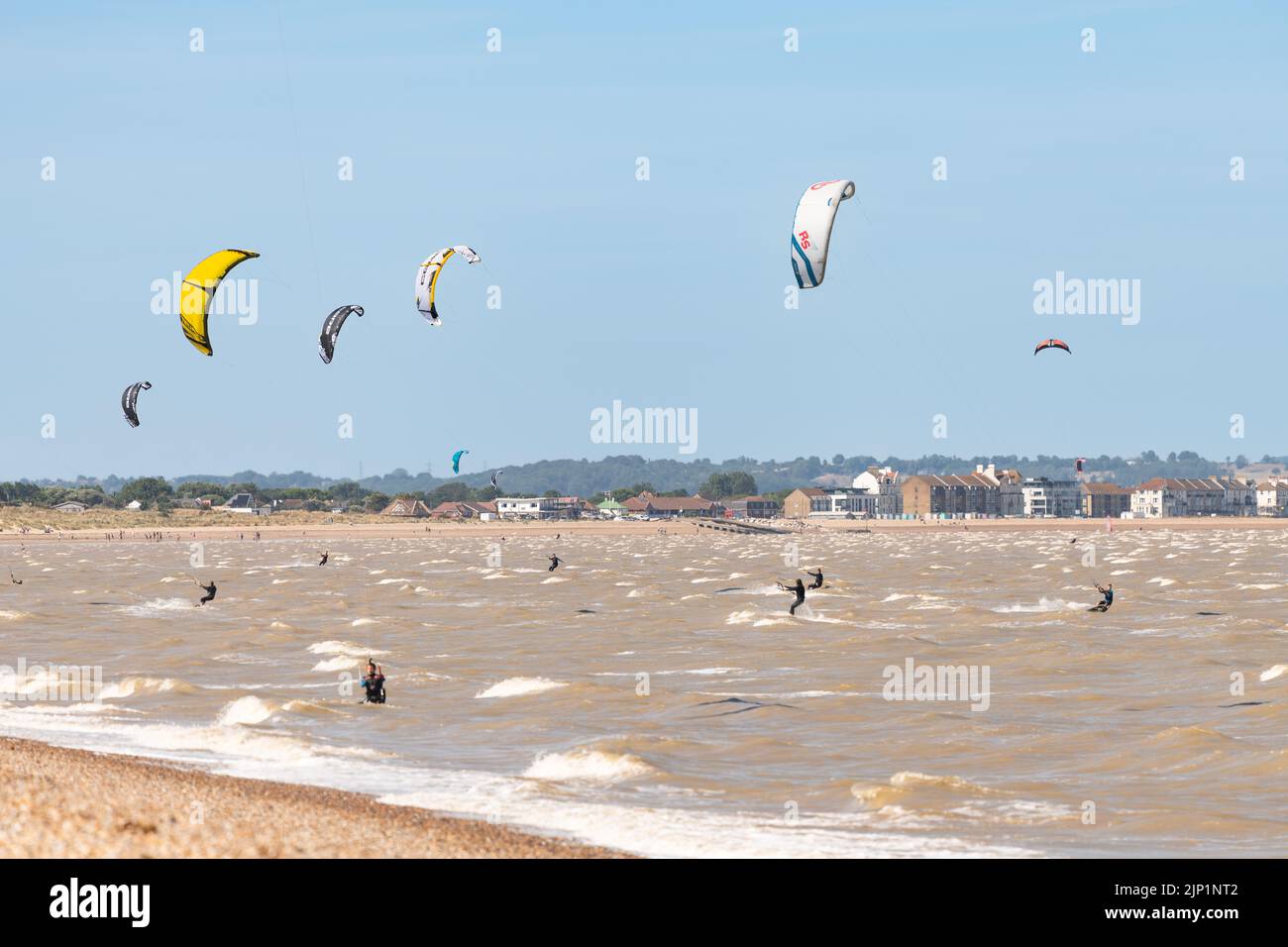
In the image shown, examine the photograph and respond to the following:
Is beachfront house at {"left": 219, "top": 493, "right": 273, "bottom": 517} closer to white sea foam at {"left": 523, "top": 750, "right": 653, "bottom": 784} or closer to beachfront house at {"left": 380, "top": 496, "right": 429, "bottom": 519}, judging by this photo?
beachfront house at {"left": 380, "top": 496, "right": 429, "bottom": 519}

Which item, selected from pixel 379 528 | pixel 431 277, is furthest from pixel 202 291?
pixel 379 528

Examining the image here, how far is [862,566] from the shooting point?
7344 centimetres

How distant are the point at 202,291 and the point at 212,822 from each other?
27.8 meters

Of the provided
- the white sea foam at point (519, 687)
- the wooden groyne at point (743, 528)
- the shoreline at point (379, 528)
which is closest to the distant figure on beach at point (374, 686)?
the white sea foam at point (519, 687)

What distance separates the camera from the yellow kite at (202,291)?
38344mm

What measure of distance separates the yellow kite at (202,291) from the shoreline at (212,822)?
23.6 metres

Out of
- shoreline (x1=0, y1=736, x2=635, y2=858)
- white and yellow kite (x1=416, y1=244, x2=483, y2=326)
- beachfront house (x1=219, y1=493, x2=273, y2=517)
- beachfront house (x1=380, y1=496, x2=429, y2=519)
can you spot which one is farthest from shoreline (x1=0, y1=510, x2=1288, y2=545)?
shoreline (x1=0, y1=736, x2=635, y2=858)

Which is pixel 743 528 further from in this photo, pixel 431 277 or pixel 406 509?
pixel 431 277

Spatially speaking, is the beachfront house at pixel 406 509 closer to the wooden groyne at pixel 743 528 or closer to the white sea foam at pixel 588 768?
the wooden groyne at pixel 743 528

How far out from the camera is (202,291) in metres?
38.6

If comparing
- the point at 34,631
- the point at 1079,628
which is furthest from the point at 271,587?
the point at 1079,628
